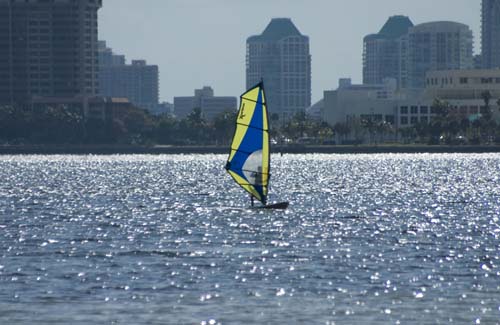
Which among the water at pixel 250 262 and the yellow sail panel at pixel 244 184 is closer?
the water at pixel 250 262

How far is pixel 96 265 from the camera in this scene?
69.4 m

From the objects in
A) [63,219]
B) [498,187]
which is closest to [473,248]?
[63,219]

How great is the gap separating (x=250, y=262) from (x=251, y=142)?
3165 cm

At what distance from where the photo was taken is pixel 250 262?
70.5 metres

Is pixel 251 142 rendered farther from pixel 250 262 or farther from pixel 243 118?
pixel 250 262

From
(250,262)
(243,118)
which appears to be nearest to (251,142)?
(243,118)

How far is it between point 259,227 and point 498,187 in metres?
73.2

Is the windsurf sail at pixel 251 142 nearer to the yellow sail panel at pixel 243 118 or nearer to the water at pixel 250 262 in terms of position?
the yellow sail panel at pixel 243 118

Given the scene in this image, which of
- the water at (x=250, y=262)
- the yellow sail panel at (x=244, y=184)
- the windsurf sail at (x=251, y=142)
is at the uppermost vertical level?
the windsurf sail at (x=251, y=142)

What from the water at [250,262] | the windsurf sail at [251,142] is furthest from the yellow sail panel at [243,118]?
the water at [250,262]

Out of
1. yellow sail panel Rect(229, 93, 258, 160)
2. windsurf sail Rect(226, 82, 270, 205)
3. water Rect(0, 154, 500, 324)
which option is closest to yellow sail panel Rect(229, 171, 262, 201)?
windsurf sail Rect(226, 82, 270, 205)

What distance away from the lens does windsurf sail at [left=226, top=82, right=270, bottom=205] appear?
329 ft

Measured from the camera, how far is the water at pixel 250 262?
54.6 meters

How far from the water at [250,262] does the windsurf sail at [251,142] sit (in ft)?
10.2
